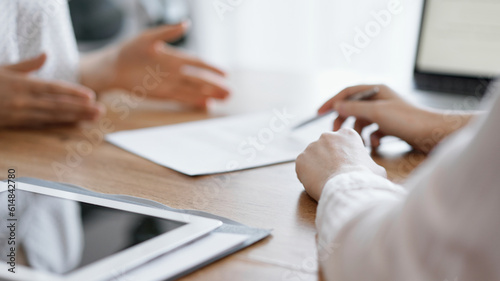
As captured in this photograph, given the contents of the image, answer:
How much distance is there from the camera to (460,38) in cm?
103

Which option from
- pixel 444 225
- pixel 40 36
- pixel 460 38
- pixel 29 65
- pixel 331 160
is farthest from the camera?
pixel 40 36

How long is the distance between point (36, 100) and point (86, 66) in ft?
0.99

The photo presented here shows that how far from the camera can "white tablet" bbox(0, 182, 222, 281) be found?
384 mm

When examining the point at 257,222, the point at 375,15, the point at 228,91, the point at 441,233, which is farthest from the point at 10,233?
the point at 375,15

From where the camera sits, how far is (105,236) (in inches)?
Answer: 16.9

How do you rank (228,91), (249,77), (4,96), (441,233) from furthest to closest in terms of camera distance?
(249,77) < (228,91) < (4,96) < (441,233)

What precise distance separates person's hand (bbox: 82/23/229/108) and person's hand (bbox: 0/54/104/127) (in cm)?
21

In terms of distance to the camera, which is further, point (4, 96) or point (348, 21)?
point (348, 21)

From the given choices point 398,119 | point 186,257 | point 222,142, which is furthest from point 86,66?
point 186,257

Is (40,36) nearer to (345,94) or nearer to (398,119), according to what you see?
(345,94)

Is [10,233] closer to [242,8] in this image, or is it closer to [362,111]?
[362,111]

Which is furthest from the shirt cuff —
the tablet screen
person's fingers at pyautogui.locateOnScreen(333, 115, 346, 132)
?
person's fingers at pyautogui.locateOnScreen(333, 115, 346, 132)

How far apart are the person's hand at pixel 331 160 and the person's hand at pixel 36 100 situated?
533 millimetres

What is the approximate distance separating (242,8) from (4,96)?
209cm
